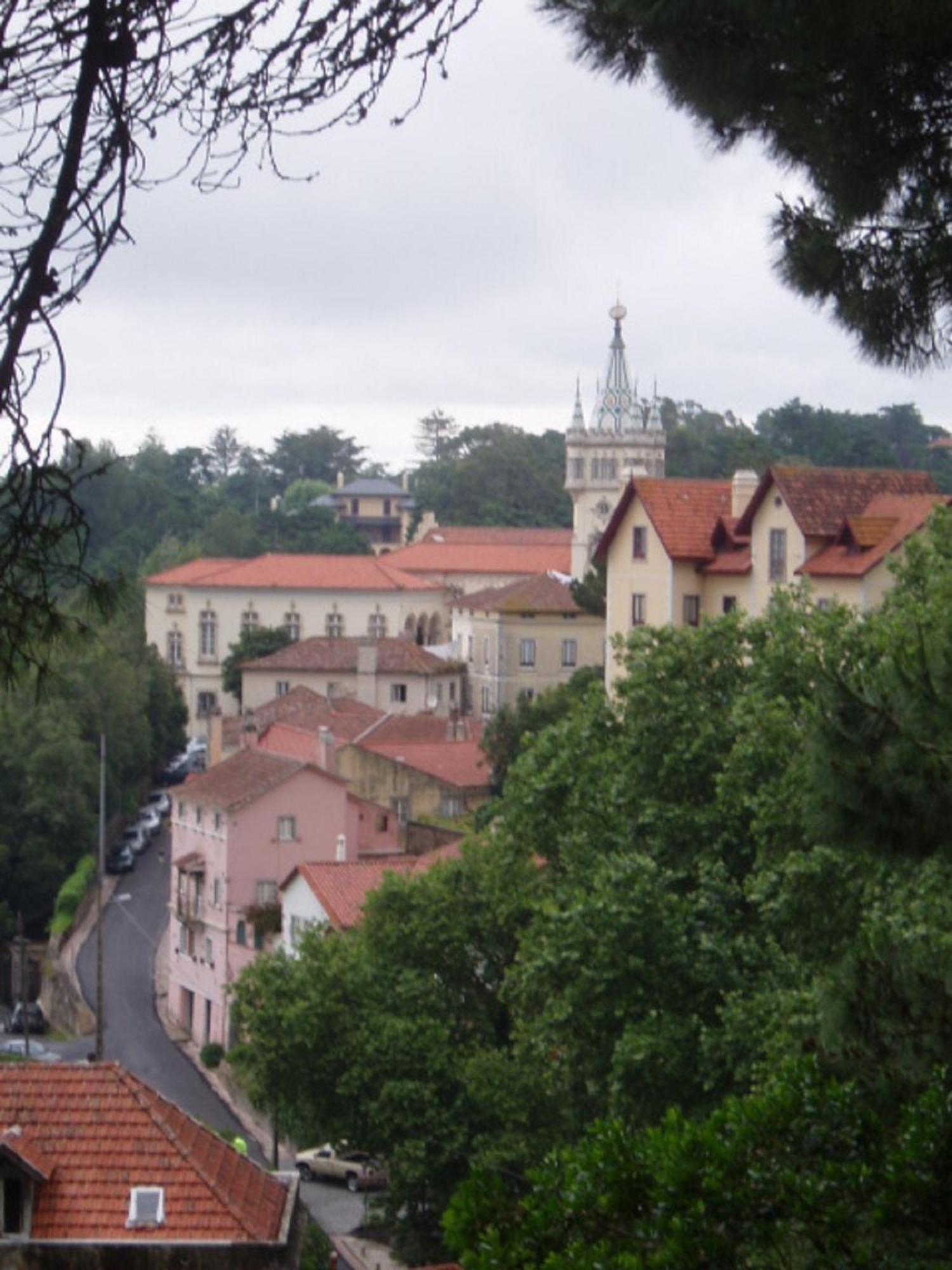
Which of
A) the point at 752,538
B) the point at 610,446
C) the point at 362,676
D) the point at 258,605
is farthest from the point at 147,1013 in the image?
the point at 610,446

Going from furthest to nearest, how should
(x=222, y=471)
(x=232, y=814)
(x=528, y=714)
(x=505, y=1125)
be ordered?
(x=222, y=471) < (x=528, y=714) < (x=232, y=814) < (x=505, y=1125)

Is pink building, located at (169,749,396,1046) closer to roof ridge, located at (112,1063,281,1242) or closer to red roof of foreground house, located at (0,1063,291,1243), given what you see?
roof ridge, located at (112,1063,281,1242)

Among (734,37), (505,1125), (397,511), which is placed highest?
(397,511)

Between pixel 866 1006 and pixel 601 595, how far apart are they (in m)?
51.6

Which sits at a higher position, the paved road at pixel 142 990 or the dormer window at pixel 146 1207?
the dormer window at pixel 146 1207

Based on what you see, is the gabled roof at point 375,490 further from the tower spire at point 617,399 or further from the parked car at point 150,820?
the parked car at point 150,820

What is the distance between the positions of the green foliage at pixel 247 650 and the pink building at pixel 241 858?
3158cm

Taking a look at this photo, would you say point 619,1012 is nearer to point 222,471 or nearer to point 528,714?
point 528,714

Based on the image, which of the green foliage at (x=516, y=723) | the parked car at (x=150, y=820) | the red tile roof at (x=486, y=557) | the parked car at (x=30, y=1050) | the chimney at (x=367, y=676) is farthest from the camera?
the red tile roof at (x=486, y=557)

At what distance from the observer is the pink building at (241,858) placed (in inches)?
1555

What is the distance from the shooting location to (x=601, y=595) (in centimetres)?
6066

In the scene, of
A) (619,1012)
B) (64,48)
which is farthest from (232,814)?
(64,48)

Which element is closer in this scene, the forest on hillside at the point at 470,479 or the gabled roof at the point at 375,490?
the forest on hillside at the point at 470,479

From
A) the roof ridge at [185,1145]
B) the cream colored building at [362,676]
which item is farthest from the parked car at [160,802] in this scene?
the roof ridge at [185,1145]
